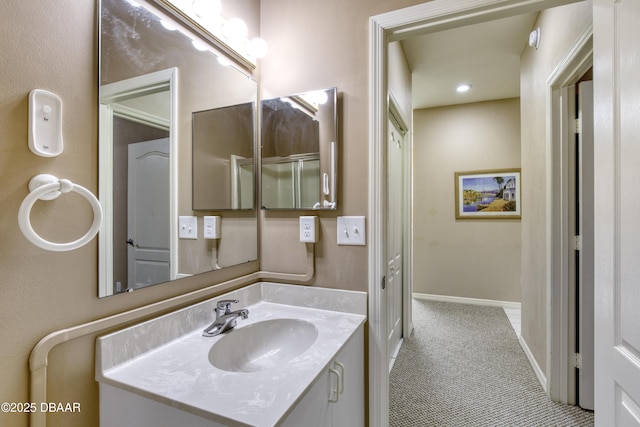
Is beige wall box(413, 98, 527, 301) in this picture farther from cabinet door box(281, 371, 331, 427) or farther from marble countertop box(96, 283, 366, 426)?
cabinet door box(281, 371, 331, 427)

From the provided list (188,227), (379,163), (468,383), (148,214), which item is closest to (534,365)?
(468,383)

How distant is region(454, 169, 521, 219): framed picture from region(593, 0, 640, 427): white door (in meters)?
3.17

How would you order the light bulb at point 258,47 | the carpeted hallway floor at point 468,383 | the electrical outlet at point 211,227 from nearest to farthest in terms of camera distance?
the electrical outlet at point 211,227, the light bulb at point 258,47, the carpeted hallway floor at point 468,383

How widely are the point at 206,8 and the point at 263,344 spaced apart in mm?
1394

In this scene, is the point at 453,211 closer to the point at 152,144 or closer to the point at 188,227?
the point at 188,227

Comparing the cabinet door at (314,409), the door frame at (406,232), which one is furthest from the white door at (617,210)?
the door frame at (406,232)

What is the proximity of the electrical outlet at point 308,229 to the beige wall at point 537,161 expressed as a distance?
65.3 inches

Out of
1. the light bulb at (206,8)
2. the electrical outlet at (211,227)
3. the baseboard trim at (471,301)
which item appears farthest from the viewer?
the baseboard trim at (471,301)

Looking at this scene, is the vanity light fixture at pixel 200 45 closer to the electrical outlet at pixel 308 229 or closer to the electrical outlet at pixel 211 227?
the electrical outlet at pixel 211 227

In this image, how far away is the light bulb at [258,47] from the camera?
144cm

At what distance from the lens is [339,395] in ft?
3.27

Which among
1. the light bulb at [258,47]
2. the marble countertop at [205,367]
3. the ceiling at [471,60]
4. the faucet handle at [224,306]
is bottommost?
the marble countertop at [205,367]

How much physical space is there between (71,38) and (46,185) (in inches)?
17.2

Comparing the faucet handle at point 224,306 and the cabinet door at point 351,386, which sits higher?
the faucet handle at point 224,306
